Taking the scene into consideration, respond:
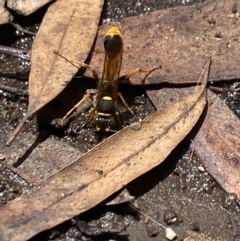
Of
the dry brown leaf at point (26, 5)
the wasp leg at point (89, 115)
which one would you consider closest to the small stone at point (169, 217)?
the wasp leg at point (89, 115)

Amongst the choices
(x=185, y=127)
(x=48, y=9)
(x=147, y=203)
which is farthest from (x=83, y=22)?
(x=147, y=203)

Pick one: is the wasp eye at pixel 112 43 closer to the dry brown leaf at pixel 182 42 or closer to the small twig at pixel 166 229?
the dry brown leaf at pixel 182 42

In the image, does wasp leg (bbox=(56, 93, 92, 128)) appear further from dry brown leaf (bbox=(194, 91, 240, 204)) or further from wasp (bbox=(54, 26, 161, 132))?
dry brown leaf (bbox=(194, 91, 240, 204))

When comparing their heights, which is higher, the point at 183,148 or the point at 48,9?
the point at 48,9

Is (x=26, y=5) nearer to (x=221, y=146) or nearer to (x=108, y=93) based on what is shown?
(x=108, y=93)

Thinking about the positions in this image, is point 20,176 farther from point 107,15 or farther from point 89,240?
point 107,15

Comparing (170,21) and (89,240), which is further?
(170,21)

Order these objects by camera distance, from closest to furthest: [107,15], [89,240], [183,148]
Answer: [89,240], [183,148], [107,15]

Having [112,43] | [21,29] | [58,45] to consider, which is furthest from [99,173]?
[21,29]
